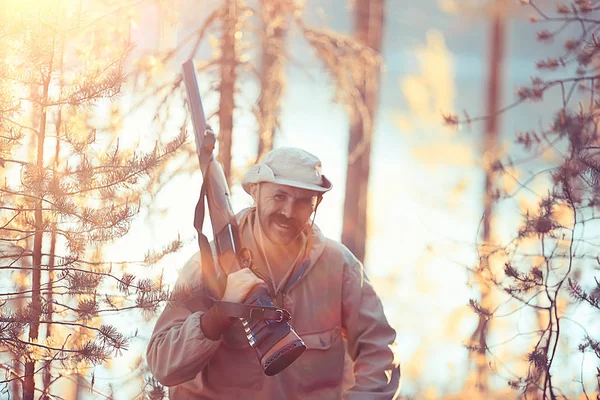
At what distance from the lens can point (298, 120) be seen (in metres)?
45.8

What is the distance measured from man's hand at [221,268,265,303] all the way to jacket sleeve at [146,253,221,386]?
26cm

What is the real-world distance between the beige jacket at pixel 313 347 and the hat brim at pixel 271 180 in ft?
0.90

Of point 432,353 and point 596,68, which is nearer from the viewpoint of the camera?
point 596,68

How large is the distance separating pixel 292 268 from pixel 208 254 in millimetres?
456

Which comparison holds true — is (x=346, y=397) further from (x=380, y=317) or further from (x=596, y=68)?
(x=596, y=68)

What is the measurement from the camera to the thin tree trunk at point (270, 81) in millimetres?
7805

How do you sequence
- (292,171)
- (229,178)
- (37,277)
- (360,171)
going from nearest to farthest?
1. (292,171)
2. (37,277)
3. (229,178)
4. (360,171)

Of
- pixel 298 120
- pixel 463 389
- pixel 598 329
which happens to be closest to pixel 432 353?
pixel 463 389

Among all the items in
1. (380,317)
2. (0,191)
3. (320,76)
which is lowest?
(380,317)

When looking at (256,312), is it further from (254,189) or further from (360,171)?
(360,171)

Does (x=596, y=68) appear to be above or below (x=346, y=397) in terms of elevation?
above

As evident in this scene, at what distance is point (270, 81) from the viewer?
319 inches

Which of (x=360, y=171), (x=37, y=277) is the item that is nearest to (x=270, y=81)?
(x=360, y=171)

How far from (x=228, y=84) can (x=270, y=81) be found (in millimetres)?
843
